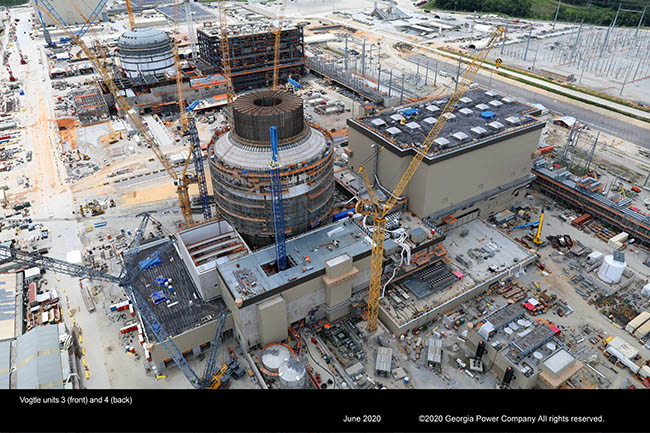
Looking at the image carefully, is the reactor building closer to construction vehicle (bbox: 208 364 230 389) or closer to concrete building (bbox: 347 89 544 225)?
concrete building (bbox: 347 89 544 225)

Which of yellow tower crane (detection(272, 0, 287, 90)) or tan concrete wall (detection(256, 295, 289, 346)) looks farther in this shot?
yellow tower crane (detection(272, 0, 287, 90))

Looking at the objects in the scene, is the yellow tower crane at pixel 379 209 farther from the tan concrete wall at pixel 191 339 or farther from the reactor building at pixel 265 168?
the tan concrete wall at pixel 191 339

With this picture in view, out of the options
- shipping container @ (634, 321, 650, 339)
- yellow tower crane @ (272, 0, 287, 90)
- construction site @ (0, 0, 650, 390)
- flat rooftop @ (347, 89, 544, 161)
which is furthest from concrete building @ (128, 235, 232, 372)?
yellow tower crane @ (272, 0, 287, 90)

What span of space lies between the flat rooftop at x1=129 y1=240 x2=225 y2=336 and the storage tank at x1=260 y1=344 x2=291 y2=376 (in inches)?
445

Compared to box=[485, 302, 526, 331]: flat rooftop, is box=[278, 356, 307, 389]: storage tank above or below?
below

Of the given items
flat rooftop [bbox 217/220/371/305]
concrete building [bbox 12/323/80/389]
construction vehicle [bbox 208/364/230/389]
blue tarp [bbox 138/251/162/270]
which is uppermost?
flat rooftop [bbox 217/220/371/305]

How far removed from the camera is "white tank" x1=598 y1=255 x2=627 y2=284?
87438 millimetres

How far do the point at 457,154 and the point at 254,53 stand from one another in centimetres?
12283

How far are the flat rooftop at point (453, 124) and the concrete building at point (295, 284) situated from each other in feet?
91.1

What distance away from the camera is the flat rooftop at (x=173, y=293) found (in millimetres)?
74812

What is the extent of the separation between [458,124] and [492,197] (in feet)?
63.6

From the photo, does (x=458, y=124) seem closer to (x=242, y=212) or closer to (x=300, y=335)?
(x=242, y=212)

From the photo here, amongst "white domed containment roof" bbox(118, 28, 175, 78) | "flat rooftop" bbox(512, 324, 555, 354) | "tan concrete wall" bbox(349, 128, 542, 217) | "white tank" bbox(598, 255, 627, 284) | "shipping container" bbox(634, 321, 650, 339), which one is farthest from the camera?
"white domed containment roof" bbox(118, 28, 175, 78)

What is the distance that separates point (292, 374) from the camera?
224ft
